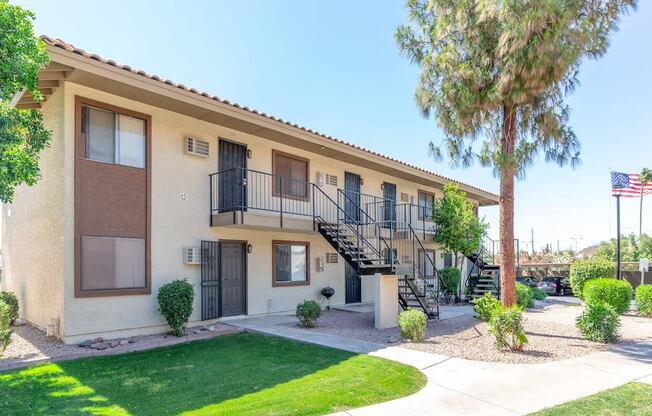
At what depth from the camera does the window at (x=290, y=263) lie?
13.4 m

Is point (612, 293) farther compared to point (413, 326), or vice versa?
point (612, 293)

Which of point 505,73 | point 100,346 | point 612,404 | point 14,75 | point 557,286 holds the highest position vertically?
point 505,73

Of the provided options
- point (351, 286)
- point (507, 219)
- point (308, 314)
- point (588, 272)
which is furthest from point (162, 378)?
point (588, 272)

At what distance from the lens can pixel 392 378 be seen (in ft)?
21.4

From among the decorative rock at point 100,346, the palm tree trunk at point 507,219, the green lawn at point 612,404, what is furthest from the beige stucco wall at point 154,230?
the green lawn at point 612,404

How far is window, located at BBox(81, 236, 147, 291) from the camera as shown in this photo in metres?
9.10

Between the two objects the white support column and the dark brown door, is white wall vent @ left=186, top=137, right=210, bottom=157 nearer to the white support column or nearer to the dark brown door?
the dark brown door

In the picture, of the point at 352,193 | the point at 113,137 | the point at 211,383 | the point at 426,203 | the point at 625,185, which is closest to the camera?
the point at 211,383

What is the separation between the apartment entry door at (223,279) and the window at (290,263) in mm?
1283

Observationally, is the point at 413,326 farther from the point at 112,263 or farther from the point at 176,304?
the point at 112,263

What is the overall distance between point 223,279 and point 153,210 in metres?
2.73

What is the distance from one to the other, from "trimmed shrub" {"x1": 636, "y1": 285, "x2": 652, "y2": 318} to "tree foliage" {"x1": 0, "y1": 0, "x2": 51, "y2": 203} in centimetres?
1738

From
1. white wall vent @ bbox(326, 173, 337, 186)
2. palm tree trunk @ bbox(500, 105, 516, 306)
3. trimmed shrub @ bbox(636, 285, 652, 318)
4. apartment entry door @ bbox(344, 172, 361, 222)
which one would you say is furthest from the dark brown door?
trimmed shrub @ bbox(636, 285, 652, 318)

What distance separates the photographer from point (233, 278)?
39.5ft
